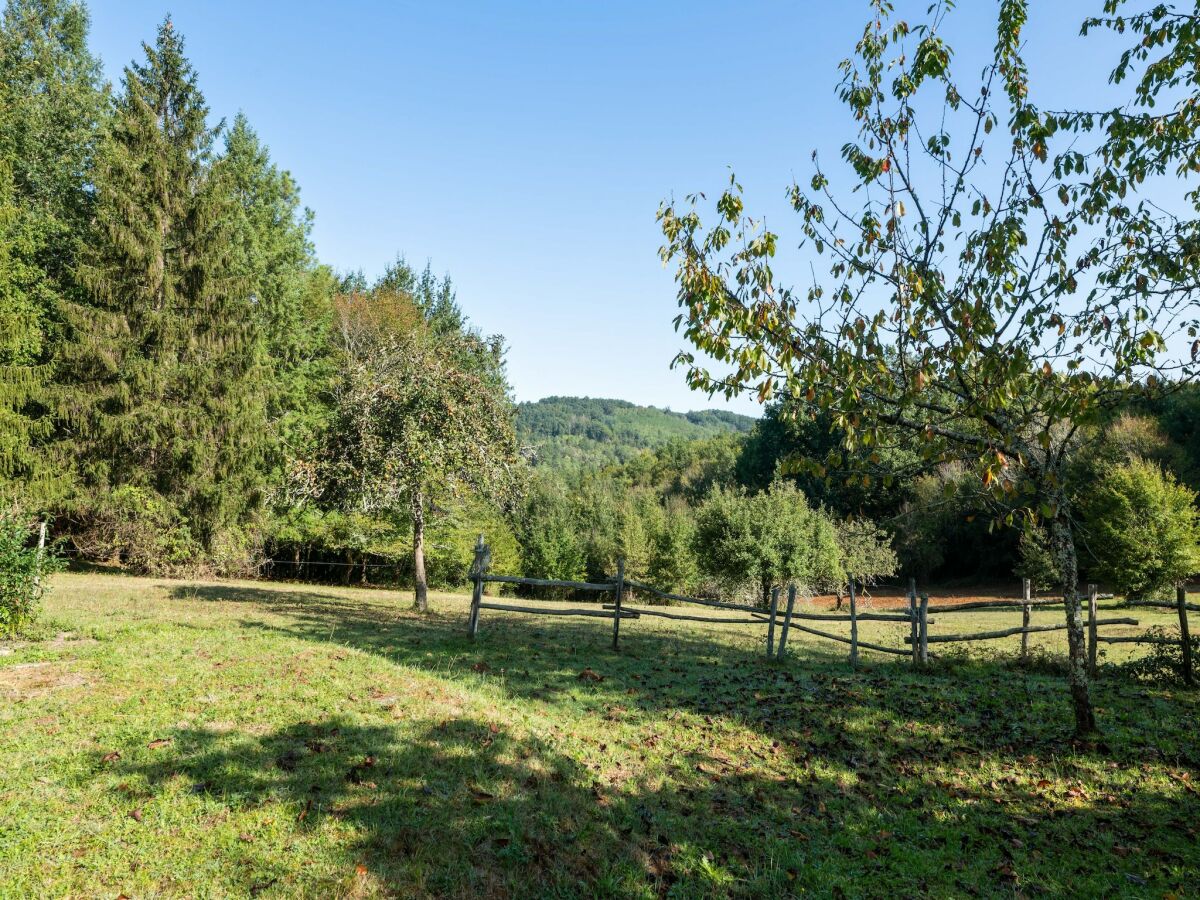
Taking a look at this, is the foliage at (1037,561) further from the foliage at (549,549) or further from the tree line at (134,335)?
the tree line at (134,335)

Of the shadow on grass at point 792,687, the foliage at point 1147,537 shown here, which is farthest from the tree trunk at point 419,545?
the foliage at point 1147,537

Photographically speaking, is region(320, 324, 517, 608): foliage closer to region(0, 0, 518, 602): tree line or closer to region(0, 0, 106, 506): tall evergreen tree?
region(0, 0, 518, 602): tree line

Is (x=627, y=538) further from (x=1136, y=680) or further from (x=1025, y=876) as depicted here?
(x=1025, y=876)

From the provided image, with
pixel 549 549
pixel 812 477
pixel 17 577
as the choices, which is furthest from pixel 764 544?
pixel 17 577

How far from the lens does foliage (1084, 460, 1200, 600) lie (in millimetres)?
25688

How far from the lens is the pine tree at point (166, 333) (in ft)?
69.2

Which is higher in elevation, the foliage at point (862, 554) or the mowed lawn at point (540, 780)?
the foliage at point (862, 554)

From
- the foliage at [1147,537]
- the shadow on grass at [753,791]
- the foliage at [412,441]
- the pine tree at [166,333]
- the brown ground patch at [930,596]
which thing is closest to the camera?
the shadow on grass at [753,791]

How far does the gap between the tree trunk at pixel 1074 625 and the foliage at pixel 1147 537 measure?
72.7 ft

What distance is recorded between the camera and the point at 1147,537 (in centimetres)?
2589

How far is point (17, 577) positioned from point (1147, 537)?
35.1 meters

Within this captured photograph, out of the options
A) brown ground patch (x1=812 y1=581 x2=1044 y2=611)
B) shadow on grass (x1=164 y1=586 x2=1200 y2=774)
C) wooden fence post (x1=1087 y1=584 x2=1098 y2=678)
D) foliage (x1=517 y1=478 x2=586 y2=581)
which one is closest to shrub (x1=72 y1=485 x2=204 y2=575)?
shadow on grass (x1=164 y1=586 x2=1200 y2=774)

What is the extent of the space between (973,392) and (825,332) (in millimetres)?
1716

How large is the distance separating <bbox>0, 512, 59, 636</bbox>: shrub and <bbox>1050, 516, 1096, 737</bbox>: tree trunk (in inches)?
521
